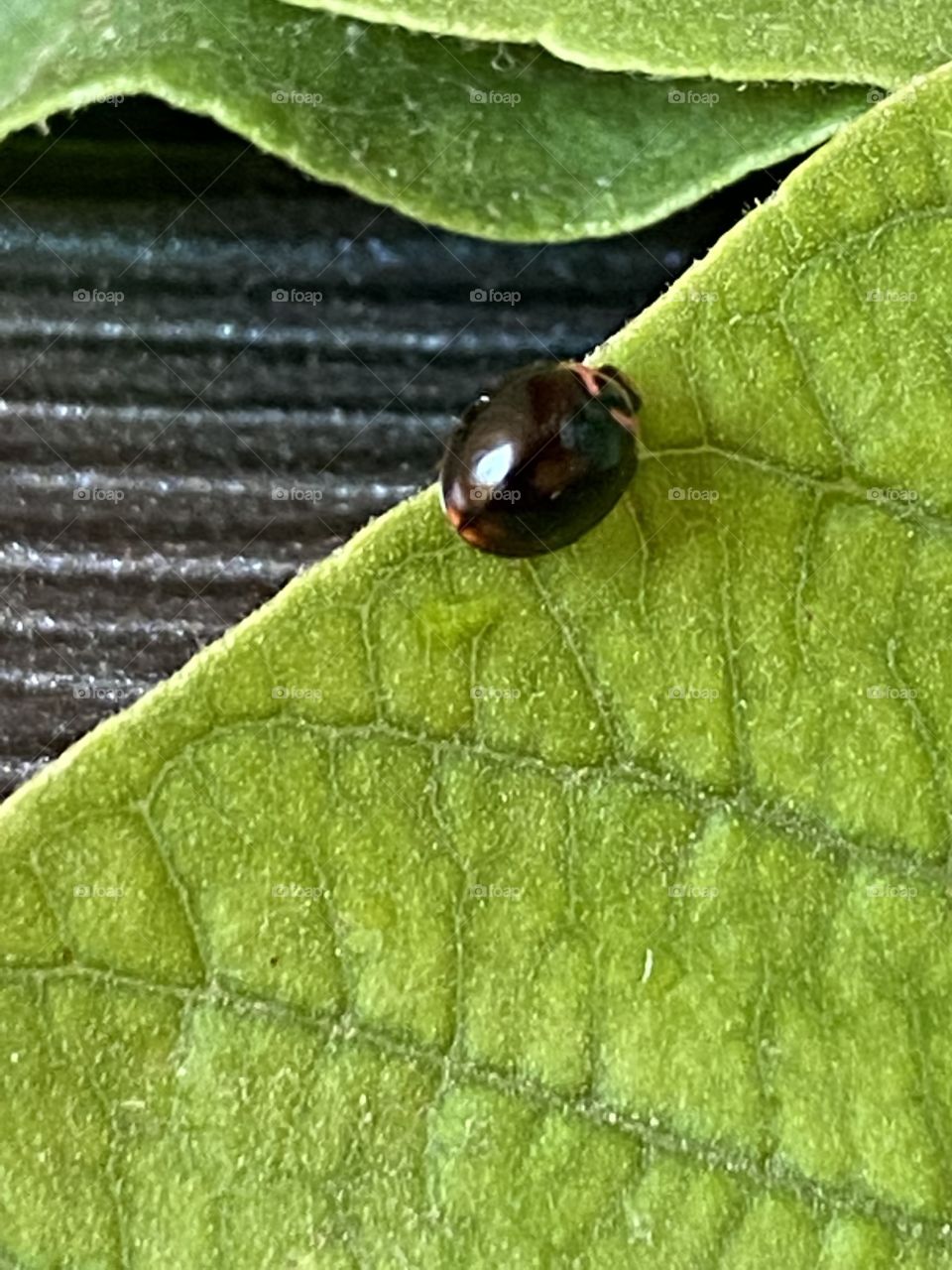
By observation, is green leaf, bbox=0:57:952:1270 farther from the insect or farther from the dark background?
the dark background

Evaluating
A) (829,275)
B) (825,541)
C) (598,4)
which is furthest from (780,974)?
(598,4)

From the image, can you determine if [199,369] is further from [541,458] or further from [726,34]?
[726,34]

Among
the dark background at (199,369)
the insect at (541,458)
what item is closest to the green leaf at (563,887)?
the insect at (541,458)

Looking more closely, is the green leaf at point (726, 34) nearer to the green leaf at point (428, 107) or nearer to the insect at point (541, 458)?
the green leaf at point (428, 107)

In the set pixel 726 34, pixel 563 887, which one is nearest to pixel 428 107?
pixel 726 34

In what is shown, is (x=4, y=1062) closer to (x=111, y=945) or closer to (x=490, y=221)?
(x=111, y=945)

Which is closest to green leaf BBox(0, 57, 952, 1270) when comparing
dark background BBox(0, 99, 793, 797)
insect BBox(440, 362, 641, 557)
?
insect BBox(440, 362, 641, 557)
